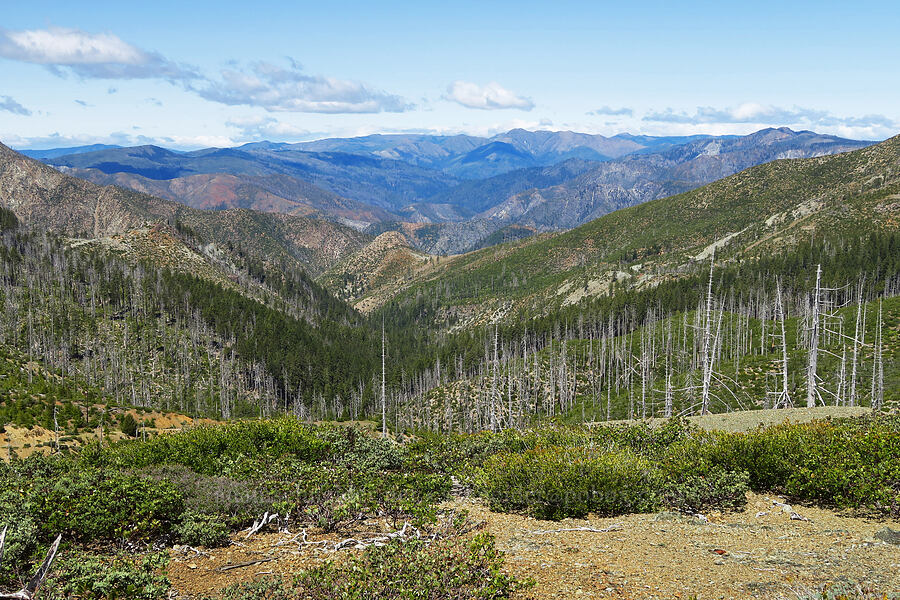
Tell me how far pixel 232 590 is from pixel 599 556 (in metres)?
9.14

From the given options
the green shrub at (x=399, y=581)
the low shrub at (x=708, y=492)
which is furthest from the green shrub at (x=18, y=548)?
the low shrub at (x=708, y=492)

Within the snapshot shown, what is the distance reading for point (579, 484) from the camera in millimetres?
18562

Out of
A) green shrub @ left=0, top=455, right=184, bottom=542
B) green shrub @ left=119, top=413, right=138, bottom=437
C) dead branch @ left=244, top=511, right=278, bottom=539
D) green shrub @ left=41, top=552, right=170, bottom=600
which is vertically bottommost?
green shrub @ left=119, top=413, right=138, bottom=437

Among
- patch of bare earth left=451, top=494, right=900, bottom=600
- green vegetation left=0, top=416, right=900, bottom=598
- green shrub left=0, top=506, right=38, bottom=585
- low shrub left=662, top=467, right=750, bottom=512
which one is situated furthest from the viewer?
low shrub left=662, top=467, right=750, bottom=512

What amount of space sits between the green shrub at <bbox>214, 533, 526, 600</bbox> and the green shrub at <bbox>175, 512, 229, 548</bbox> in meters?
4.19

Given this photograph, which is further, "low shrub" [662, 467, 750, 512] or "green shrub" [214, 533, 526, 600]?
"low shrub" [662, 467, 750, 512]

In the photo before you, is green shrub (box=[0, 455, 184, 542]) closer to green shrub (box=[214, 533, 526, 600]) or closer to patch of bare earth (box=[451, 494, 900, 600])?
green shrub (box=[214, 533, 526, 600])

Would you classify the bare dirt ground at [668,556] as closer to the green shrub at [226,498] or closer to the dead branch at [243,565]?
the dead branch at [243,565]

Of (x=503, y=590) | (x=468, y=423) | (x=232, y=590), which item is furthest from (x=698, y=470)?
(x=468, y=423)

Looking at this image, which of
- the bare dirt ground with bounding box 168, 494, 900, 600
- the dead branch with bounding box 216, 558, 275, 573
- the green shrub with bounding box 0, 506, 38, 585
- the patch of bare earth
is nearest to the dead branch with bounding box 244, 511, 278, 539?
the bare dirt ground with bounding box 168, 494, 900, 600

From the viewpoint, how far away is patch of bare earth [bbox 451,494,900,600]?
37.8 feet

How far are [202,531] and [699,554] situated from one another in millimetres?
14213

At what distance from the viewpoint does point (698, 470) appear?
2052 cm

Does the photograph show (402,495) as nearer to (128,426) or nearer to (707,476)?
(707,476)
